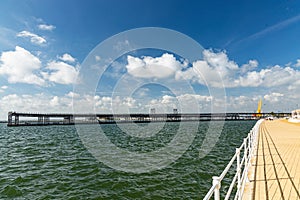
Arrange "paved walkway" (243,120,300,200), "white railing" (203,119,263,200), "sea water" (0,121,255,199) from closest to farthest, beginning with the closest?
"white railing" (203,119,263,200) < "paved walkway" (243,120,300,200) < "sea water" (0,121,255,199)

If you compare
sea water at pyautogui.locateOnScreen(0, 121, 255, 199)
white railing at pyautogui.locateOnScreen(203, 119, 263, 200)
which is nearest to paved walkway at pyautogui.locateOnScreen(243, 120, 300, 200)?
white railing at pyautogui.locateOnScreen(203, 119, 263, 200)

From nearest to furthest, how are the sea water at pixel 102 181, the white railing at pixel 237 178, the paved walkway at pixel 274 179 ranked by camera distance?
the white railing at pixel 237 178 → the paved walkway at pixel 274 179 → the sea water at pixel 102 181

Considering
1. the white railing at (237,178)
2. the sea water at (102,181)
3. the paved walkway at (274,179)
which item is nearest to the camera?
the white railing at (237,178)

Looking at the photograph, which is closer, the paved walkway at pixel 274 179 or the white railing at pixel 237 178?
the white railing at pixel 237 178

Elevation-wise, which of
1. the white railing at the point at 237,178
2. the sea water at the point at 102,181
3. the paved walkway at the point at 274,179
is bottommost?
the sea water at the point at 102,181

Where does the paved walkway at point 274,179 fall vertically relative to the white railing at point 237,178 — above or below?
below

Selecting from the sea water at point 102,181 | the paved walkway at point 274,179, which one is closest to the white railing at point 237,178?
the paved walkway at point 274,179

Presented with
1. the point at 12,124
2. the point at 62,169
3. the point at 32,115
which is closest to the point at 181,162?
the point at 62,169

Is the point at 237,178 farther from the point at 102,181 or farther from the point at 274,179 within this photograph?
the point at 102,181

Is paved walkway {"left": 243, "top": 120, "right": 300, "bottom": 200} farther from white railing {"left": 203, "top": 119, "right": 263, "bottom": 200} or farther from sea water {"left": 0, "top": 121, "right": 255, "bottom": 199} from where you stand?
sea water {"left": 0, "top": 121, "right": 255, "bottom": 199}

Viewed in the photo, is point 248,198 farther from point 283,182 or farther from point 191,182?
point 191,182

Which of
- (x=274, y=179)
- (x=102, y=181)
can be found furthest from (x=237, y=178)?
(x=102, y=181)

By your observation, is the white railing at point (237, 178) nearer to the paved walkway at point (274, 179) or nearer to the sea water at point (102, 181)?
the paved walkway at point (274, 179)

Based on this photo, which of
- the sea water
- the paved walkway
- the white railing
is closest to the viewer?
the white railing
